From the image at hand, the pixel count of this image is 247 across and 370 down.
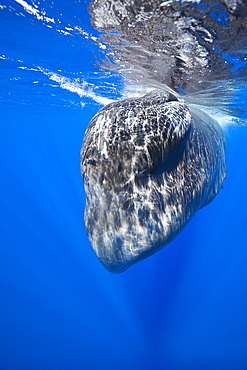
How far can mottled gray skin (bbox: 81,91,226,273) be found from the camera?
6.09 ft

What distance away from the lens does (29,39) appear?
173 inches

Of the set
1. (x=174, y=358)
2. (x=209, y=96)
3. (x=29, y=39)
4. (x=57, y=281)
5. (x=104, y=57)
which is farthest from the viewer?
(x=57, y=281)

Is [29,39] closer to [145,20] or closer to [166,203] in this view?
[145,20]

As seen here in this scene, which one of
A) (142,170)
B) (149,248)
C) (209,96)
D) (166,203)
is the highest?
(209,96)

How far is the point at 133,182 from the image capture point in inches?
73.4

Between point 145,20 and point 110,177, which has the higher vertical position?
point 145,20

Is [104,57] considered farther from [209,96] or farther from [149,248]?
[149,248]

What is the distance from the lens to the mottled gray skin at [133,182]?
1.86m

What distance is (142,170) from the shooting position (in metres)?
1.87

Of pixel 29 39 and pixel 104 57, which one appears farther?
pixel 104 57

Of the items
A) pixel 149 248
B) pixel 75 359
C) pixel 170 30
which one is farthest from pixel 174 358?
pixel 170 30

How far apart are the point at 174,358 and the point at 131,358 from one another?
2.62 meters

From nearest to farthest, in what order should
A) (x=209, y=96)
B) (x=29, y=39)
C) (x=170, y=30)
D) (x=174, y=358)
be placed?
(x=170, y=30), (x=29, y=39), (x=209, y=96), (x=174, y=358)

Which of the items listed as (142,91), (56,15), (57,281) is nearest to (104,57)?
(56,15)
